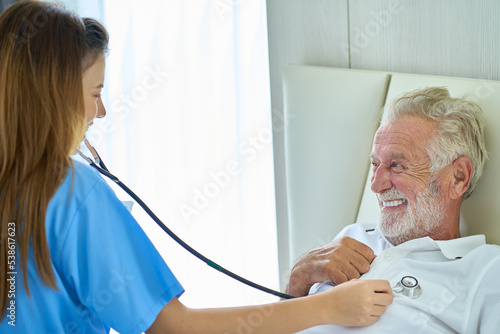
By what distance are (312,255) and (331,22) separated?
2.84 feet

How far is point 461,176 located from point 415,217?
15cm

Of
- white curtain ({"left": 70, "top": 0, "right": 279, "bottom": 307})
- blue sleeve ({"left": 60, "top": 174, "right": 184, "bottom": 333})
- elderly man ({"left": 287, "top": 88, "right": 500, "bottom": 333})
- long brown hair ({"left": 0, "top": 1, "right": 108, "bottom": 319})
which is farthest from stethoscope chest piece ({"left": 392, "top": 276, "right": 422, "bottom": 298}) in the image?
white curtain ({"left": 70, "top": 0, "right": 279, "bottom": 307})

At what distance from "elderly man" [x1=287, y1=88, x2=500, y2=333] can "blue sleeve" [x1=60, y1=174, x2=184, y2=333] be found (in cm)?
49

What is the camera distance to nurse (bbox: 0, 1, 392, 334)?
0.95 m

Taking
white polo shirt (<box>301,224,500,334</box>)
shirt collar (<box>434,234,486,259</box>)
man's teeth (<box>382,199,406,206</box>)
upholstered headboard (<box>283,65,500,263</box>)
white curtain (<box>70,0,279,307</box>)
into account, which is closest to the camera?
white polo shirt (<box>301,224,500,334</box>)

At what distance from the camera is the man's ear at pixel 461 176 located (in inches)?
55.4

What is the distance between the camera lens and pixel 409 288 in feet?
4.23

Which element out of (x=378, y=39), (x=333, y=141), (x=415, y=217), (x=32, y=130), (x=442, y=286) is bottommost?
(x=442, y=286)

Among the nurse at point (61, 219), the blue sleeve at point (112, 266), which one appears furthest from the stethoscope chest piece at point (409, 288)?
the blue sleeve at point (112, 266)

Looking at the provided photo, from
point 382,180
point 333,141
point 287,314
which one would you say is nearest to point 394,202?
point 382,180

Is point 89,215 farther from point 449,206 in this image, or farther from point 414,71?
point 414,71

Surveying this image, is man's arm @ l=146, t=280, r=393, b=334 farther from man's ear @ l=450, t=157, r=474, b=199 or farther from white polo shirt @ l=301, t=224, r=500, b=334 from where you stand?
man's ear @ l=450, t=157, r=474, b=199

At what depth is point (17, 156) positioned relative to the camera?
3.15 feet

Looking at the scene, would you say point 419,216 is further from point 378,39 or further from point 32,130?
point 32,130
